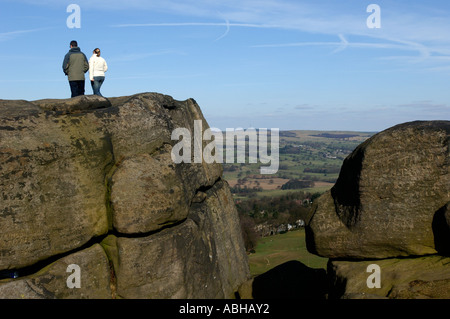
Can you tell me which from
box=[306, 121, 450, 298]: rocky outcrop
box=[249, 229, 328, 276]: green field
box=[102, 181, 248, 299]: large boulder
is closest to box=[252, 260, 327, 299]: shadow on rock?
box=[102, 181, 248, 299]: large boulder

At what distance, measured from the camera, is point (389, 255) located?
57.4ft

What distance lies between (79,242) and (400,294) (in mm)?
10421

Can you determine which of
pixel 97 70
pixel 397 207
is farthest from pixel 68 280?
pixel 397 207

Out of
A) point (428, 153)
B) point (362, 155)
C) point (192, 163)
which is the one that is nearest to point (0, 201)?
point (192, 163)

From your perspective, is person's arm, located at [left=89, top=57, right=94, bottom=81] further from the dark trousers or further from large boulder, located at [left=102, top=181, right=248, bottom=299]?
large boulder, located at [left=102, top=181, right=248, bottom=299]

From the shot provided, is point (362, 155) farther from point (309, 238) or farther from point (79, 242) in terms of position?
point (79, 242)

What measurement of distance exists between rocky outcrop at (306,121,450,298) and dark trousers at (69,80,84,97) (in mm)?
12378

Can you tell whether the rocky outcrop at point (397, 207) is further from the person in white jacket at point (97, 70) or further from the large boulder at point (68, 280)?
the person in white jacket at point (97, 70)

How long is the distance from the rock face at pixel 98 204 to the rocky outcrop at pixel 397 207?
562 centimetres

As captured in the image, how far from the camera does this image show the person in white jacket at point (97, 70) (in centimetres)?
2145

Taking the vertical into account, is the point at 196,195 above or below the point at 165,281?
above

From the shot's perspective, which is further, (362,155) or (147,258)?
(362,155)

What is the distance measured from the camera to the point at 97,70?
21469 millimetres

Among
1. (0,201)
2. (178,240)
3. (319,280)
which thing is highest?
(0,201)
